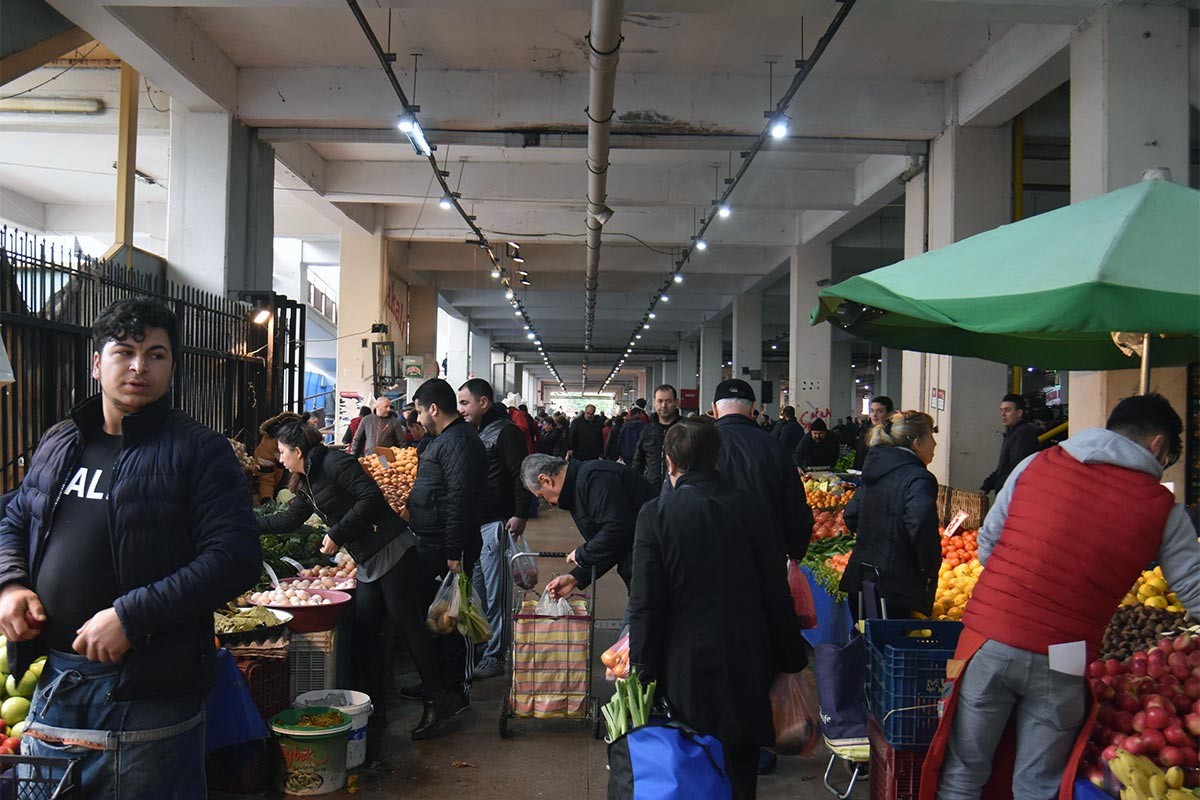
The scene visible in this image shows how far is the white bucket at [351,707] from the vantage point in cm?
462

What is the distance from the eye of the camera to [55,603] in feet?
7.83

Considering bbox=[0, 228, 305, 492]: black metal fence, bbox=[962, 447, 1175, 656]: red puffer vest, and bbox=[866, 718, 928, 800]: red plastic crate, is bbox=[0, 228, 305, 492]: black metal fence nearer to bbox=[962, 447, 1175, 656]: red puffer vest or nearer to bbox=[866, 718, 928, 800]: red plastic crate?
bbox=[866, 718, 928, 800]: red plastic crate

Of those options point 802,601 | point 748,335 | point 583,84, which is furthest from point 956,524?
point 748,335

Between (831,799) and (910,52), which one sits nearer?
(831,799)

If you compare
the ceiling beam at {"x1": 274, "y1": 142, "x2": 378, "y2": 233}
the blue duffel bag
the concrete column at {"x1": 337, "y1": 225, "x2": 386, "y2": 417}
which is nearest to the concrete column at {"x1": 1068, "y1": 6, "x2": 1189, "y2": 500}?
the blue duffel bag

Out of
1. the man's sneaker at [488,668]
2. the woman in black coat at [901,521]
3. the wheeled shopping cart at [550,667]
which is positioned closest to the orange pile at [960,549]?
the woman in black coat at [901,521]

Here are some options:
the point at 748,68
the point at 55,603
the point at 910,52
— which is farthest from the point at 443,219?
the point at 55,603

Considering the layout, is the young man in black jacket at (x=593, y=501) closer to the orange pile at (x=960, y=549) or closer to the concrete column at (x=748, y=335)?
the orange pile at (x=960, y=549)

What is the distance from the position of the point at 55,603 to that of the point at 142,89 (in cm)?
1067

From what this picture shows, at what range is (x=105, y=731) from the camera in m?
2.34

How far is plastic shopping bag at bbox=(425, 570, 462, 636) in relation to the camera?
5464mm

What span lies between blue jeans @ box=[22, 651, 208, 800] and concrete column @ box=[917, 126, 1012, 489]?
8.66 m

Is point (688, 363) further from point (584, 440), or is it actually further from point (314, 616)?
point (314, 616)

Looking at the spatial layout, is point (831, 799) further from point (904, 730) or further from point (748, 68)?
point (748, 68)
